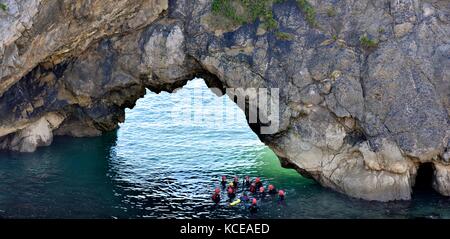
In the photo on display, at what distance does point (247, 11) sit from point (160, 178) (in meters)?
14.9

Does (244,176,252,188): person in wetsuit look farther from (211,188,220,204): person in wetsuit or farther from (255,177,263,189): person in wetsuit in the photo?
(211,188,220,204): person in wetsuit

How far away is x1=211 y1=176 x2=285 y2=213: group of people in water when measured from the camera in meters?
43.4

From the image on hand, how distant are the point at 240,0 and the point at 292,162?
1299cm

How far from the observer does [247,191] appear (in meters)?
45.8

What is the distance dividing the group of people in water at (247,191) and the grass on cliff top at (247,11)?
11954mm

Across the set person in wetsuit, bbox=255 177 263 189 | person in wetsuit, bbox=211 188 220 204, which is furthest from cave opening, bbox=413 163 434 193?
person in wetsuit, bbox=211 188 220 204

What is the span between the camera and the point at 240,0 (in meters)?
46.4

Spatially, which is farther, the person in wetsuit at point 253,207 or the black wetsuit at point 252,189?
the black wetsuit at point 252,189

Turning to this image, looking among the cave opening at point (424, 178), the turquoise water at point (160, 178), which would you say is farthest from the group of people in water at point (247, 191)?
the cave opening at point (424, 178)

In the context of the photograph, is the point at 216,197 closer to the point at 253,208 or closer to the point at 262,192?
the point at 253,208

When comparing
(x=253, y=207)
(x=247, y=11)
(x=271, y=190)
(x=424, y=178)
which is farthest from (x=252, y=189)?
(x=247, y=11)

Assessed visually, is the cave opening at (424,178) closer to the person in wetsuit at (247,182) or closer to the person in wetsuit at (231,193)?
the person in wetsuit at (247,182)

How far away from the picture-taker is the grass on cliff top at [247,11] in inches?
1811
